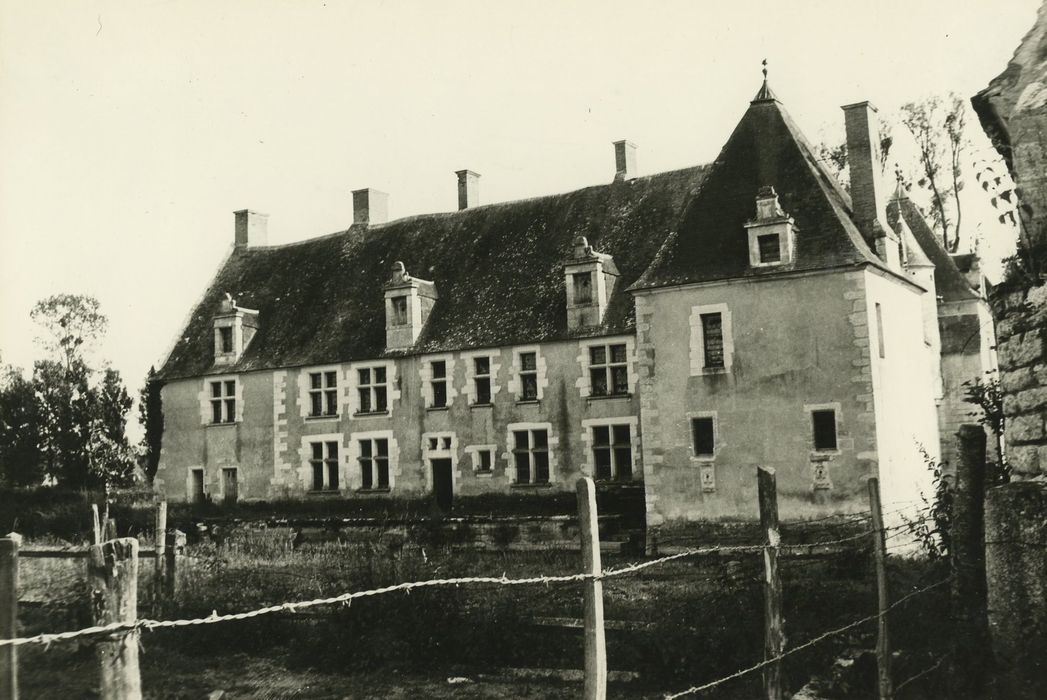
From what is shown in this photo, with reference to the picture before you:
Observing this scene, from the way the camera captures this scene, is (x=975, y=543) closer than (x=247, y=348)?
Yes

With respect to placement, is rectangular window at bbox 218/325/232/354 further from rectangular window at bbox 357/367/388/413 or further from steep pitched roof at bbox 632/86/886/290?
steep pitched roof at bbox 632/86/886/290

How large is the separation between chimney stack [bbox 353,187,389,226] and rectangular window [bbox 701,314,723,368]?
44.8 feet


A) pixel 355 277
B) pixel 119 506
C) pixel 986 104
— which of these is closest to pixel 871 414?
pixel 986 104

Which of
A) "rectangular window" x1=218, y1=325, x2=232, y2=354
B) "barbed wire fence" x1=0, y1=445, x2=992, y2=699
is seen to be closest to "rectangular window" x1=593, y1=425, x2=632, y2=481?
"rectangular window" x1=218, y1=325, x2=232, y2=354

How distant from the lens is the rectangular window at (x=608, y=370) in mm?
21062

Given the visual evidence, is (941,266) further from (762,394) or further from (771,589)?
(771,589)

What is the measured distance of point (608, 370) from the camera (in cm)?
2109

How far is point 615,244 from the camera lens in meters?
23.2

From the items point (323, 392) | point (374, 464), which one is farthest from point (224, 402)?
point (374, 464)

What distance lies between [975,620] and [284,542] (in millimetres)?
16720

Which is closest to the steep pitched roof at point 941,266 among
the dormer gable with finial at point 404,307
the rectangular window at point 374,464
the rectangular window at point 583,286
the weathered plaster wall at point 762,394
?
the weathered plaster wall at point 762,394

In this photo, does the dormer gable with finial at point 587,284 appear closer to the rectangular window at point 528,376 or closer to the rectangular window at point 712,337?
the rectangular window at point 528,376

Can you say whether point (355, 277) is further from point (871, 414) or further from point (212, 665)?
point (212, 665)

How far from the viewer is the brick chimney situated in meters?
18.9
